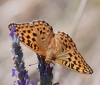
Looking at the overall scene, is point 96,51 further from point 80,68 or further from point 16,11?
point 80,68

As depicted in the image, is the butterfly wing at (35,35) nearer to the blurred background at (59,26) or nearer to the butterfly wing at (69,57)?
the butterfly wing at (69,57)

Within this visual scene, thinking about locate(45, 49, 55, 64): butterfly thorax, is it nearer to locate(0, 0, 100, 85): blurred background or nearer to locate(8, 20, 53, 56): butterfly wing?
locate(8, 20, 53, 56): butterfly wing

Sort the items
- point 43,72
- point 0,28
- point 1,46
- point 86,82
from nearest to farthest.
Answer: point 43,72 → point 86,82 → point 1,46 → point 0,28

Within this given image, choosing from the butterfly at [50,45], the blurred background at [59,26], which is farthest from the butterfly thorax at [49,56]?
the blurred background at [59,26]

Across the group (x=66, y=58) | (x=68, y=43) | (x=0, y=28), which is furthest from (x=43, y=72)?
(x=0, y=28)

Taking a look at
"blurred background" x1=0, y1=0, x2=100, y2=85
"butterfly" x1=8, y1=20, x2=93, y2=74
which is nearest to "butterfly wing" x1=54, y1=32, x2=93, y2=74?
"butterfly" x1=8, y1=20, x2=93, y2=74

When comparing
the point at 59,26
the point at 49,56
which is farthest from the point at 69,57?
the point at 59,26

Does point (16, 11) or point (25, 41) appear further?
→ point (16, 11)
